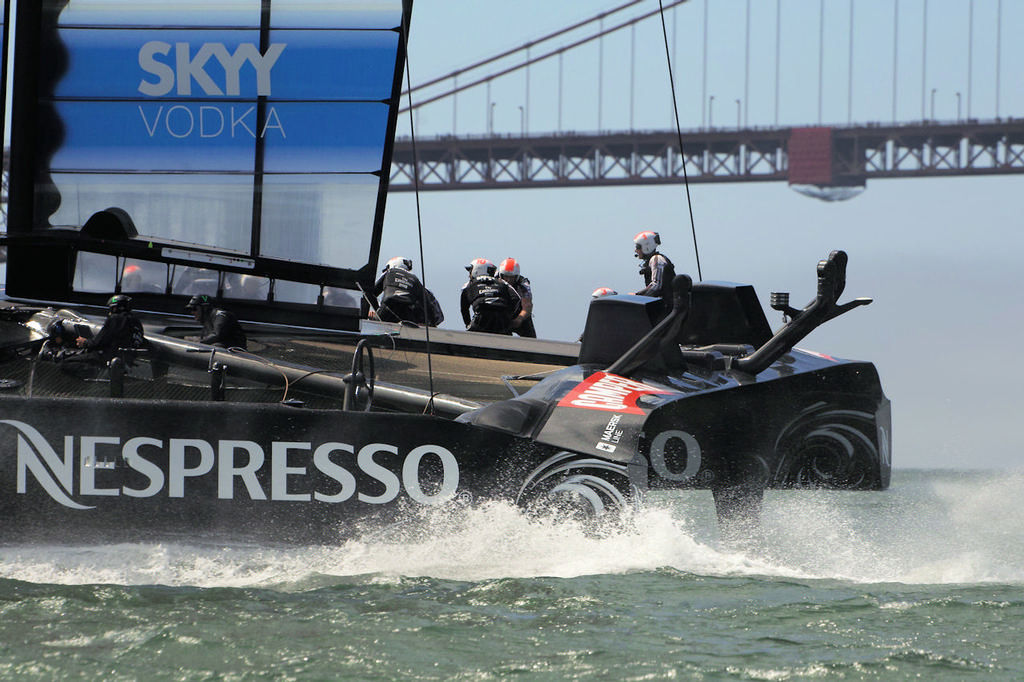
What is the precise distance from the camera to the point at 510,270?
785 cm

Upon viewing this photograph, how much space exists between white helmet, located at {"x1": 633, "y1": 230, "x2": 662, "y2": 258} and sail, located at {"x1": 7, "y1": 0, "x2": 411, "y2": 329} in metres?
1.74

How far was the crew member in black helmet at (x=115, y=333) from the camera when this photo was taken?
162 inches

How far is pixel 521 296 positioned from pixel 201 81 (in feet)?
9.05

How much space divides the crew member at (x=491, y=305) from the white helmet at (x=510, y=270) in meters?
0.90

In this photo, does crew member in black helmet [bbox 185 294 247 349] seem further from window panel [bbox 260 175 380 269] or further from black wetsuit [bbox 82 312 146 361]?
window panel [bbox 260 175 380 269]

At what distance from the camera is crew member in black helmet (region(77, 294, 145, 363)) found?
13.5ft

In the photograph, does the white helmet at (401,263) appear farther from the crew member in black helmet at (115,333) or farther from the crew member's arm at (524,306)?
the crew member in black helmet at (115,333)

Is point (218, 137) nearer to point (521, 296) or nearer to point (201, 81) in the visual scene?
point (201, 81)

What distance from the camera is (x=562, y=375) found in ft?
12.5

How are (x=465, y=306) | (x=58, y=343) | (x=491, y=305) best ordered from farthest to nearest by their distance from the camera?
(x=465, y=306)
(x=491, y=305)
(x=58, y=343)

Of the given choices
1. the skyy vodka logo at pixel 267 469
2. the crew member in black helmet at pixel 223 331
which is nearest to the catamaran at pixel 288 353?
the skyy vodka logo at pixel 267 469

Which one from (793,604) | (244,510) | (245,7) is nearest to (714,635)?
(793,604)

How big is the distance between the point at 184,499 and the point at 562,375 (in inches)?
42.7

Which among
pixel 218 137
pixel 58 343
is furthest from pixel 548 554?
pixel 218 137
